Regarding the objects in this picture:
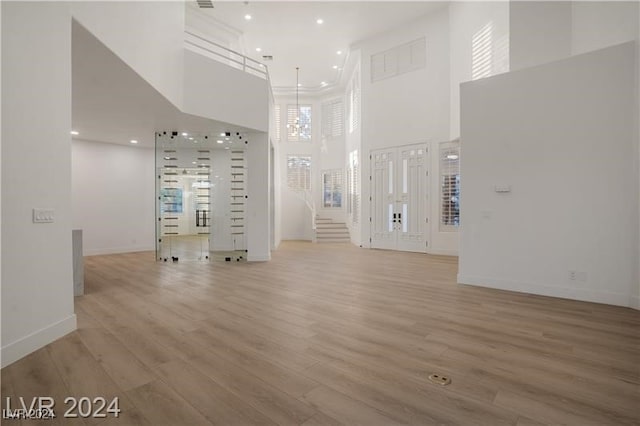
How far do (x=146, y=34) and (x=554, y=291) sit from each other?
23.7 ft

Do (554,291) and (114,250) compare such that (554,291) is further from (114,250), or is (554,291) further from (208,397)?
(114,250)

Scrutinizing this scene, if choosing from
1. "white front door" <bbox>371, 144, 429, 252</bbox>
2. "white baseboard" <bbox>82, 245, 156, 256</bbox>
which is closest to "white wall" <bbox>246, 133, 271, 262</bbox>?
A: "white front door" <bbox>371, 144, 429, 252</bbox>

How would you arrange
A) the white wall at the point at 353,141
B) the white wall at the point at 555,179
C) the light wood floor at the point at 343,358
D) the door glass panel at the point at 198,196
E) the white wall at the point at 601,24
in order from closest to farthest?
the light wood floor at the point at 343,358 → the white wall at the point at 555,179 → the white wall at the point at 601,24 → the door glass panel at the point at 198,196 → the white wall at the point at 353,141

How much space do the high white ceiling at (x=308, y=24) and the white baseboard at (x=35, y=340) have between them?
878 cm

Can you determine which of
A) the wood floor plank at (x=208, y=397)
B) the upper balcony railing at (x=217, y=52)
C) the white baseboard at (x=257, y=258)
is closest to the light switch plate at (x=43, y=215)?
the wood floor plank at (x=208, y=397)

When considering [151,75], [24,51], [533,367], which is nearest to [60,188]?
[24,51]

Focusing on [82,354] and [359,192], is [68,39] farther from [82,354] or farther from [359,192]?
[359,192]

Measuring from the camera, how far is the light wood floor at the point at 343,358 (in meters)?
2.06

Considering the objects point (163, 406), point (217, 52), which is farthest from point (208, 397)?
point (217, 52)

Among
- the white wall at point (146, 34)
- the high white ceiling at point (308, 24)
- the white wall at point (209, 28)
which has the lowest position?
the white wall at point (146, 34)

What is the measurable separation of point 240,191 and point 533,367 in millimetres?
7070

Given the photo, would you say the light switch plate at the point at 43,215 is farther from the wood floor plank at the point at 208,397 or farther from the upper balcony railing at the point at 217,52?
the upper balcony railing at the point at 217,52

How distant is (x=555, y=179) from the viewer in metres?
4.77

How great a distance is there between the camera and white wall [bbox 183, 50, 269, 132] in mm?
6492
